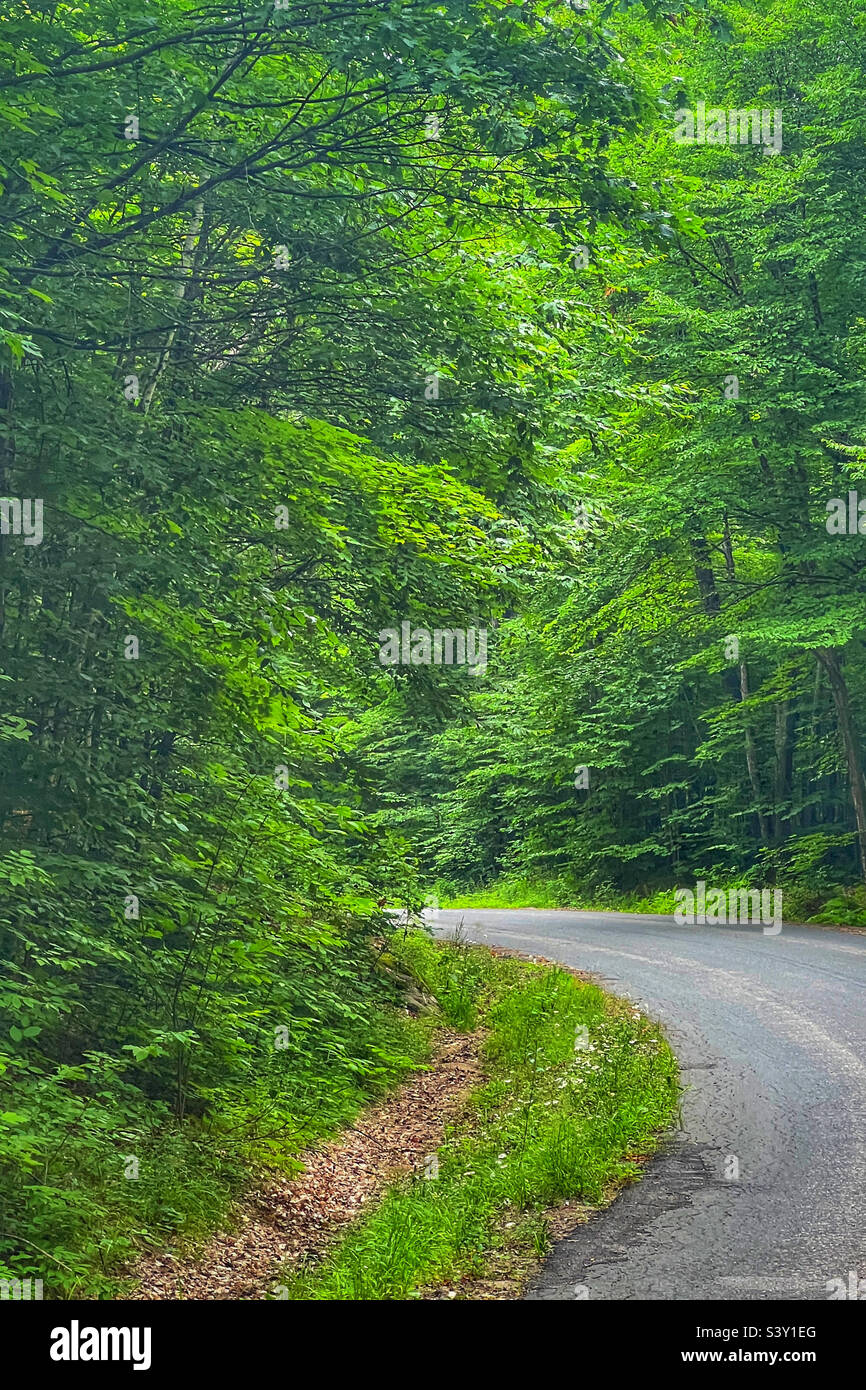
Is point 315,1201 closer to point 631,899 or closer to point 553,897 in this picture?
point 631,899

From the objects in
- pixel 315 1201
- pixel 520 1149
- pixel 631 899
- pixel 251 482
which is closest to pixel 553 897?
pixel 631 899

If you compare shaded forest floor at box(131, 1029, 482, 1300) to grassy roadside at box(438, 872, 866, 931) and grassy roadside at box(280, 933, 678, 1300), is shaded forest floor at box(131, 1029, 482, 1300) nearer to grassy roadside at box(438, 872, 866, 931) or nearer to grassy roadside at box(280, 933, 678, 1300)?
grassy roadside at box(280, 933, 678, 1300)

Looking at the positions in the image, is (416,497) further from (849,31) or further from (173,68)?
(849,31)

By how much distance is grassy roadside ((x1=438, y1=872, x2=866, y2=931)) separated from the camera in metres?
22.1

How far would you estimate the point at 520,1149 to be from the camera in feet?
25.1

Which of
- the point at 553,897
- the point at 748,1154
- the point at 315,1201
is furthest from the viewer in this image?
the point at 553,897

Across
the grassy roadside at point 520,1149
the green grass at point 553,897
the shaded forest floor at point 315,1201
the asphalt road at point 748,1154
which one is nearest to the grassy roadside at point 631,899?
the green grass at point 553,897

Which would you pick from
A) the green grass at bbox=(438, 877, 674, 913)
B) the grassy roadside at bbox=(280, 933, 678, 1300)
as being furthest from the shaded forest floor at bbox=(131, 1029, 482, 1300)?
the green grass at bbox=(438, 877, 674, 913)

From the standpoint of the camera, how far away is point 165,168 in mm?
7531

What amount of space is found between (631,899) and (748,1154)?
2366 centimetres

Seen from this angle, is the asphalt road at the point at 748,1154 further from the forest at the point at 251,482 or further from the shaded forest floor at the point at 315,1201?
the forest at the point at 251,482

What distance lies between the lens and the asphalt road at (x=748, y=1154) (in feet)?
17.6

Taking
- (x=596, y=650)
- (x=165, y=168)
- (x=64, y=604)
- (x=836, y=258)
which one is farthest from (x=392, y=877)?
(x=836, y=258)
